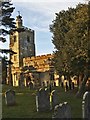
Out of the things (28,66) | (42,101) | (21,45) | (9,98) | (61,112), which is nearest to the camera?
(61,112)

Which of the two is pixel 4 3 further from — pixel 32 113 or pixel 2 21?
pixel 32 113

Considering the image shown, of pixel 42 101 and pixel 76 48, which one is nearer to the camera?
pixel 42 101

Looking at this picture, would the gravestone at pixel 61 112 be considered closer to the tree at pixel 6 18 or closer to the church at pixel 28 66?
the tree at pixel 6 18

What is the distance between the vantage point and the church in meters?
68.8

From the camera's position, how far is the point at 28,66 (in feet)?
249

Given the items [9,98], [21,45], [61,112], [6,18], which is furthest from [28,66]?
[61,112]

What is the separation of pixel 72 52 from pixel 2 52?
8.95 metres

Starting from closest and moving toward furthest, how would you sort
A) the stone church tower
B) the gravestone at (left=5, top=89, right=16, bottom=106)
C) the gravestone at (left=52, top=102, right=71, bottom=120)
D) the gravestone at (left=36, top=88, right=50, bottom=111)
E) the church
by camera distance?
1. the gravestone at (left=52, top=102, right=71, bottom=120)
2. the gravestone at (left=36, top=88, right=50, bottom=111)
3. the gravestone at (left=5, top=89, right=16, bottom=106)
4. the church
5. the stone church tower

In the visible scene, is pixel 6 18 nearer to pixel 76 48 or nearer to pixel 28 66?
pixel 76 48

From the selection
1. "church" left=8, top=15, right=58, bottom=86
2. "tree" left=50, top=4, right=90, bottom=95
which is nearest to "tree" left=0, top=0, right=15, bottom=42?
"tree" left=50, top=4, right=90, bottom=95

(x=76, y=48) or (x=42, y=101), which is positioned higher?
(x=76, y=48)

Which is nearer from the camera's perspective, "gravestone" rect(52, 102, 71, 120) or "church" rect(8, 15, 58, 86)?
"gravestone" rect(52, 102, 71, 120)

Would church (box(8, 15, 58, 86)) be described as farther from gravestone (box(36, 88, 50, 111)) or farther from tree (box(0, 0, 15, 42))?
gravestone (box(36, 88, 50, 111))

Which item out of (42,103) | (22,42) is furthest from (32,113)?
(22,42)
